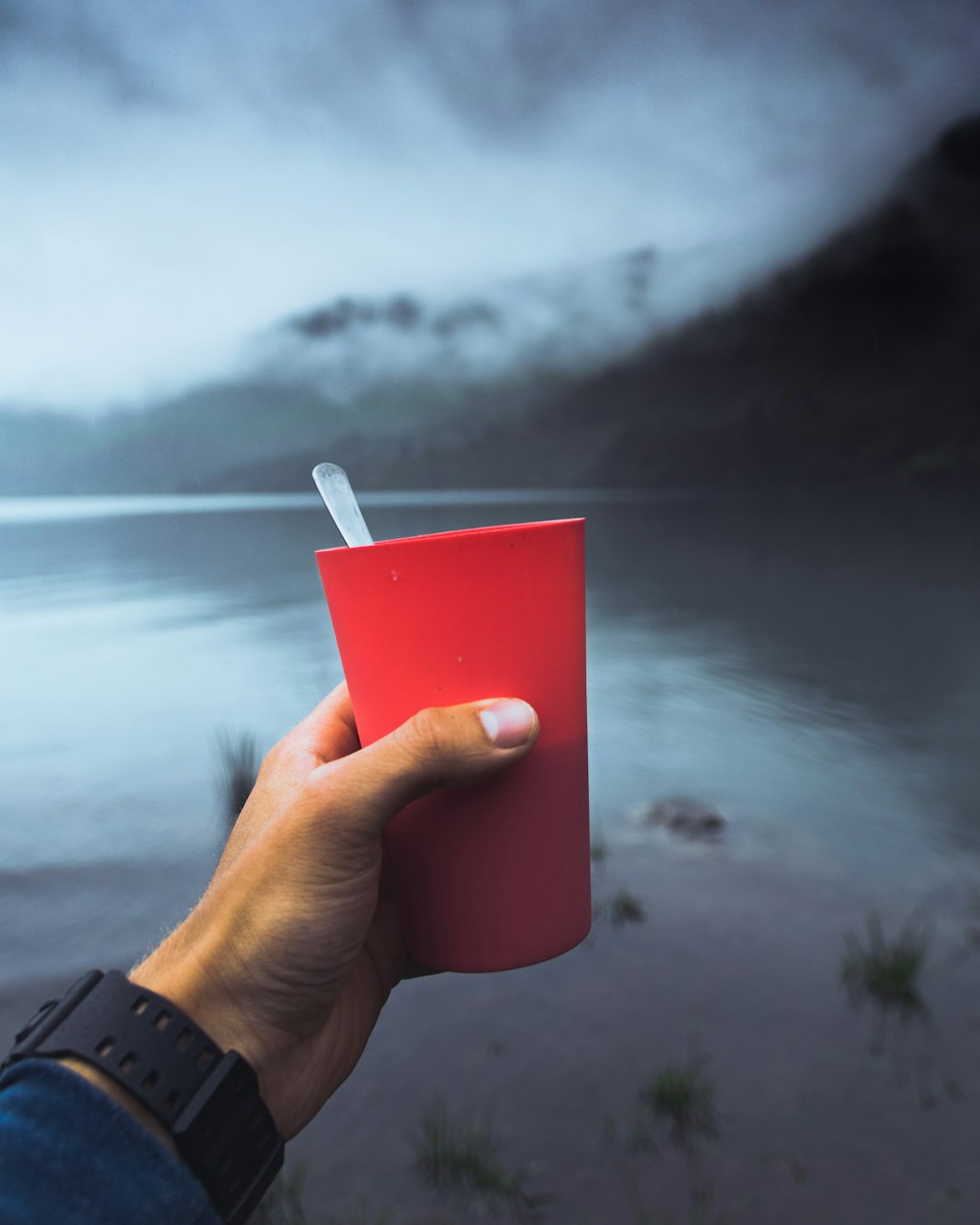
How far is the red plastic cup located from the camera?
92cm

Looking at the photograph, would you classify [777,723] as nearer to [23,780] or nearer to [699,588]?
[23,780]

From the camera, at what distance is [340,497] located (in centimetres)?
104

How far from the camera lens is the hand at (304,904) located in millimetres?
905

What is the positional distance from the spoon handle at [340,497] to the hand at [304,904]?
0.28m

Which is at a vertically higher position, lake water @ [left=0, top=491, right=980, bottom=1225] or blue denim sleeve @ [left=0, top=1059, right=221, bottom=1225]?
blue denim sleeve @ [left=0, top=1059, right=221, bottom=1225]

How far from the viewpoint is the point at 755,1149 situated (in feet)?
12.9

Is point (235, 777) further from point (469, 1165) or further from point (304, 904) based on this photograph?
point (304, 904)

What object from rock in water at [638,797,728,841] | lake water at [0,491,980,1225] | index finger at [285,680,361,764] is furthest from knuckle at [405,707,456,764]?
rock in water at [638,797,728,841]

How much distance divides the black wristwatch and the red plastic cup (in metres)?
0.27

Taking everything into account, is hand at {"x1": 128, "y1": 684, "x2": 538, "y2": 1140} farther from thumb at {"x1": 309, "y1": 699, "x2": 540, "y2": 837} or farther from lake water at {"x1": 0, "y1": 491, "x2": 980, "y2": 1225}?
lake water at {"x1": 0, "y1": 491, "x2": 980, "y2": 1225}

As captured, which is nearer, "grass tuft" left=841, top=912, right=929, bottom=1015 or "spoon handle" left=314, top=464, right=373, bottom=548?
"spoon handle" left=314, top=464, right=373, bottom=548

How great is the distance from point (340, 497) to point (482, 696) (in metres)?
0.30

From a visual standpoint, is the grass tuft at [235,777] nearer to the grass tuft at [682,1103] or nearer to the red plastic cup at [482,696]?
the grass tuft at [682,1103]

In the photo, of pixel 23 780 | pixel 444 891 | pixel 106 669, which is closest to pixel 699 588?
pixel 106 669
